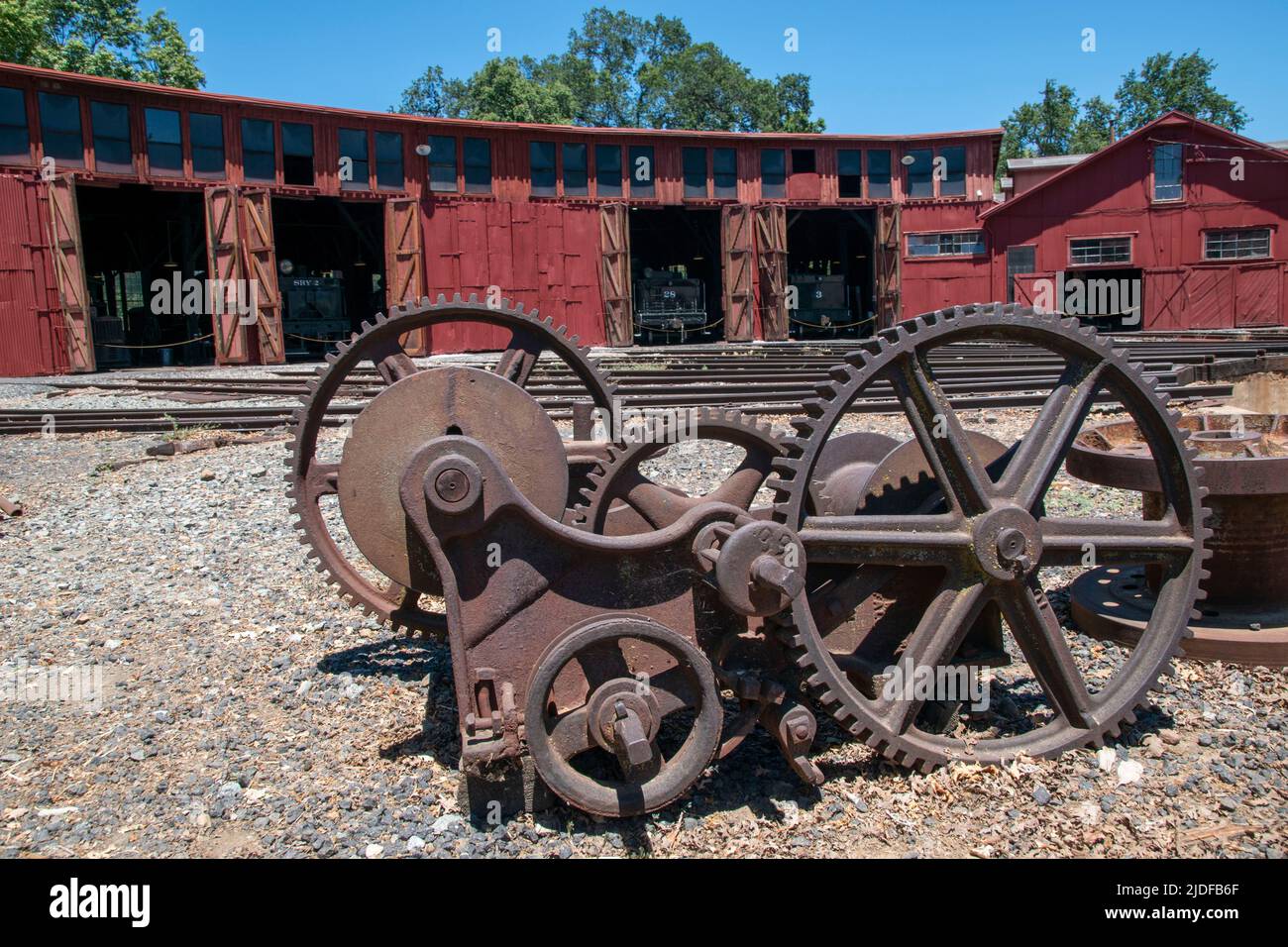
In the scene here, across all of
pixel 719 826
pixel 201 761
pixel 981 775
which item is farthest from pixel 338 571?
pixel 981 775

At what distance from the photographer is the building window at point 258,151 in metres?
24.3

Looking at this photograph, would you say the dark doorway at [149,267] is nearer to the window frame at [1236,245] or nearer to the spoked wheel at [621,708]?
the spoked wheel at [621,708]

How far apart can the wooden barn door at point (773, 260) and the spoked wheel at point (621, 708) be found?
27919 mm

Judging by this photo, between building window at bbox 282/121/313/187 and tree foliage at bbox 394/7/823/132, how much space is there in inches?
1477

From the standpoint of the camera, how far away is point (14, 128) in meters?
21.4

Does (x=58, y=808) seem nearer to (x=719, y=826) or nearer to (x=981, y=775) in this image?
(x=719, y=826)

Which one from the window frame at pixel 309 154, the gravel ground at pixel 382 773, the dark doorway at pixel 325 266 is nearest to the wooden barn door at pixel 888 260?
the dark doorway at pixel 325 266

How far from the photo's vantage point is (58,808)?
3.48 metres

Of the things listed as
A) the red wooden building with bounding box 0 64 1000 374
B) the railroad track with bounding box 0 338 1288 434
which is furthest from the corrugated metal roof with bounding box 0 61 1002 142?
the railroad track with bounding box 0 338 1288 434

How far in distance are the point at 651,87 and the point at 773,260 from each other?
50.7 meters

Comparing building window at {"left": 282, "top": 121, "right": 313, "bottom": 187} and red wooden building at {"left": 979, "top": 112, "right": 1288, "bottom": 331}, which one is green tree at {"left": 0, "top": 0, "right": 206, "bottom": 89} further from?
red wooden building at {"left": 979, "top": 112, "right": 1288, "bottom": 331}

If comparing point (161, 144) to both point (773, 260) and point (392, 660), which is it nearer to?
point (773, 260)

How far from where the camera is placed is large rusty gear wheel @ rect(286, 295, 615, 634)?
4.60 m

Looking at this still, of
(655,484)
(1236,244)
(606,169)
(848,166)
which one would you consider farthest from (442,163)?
(655,484)
